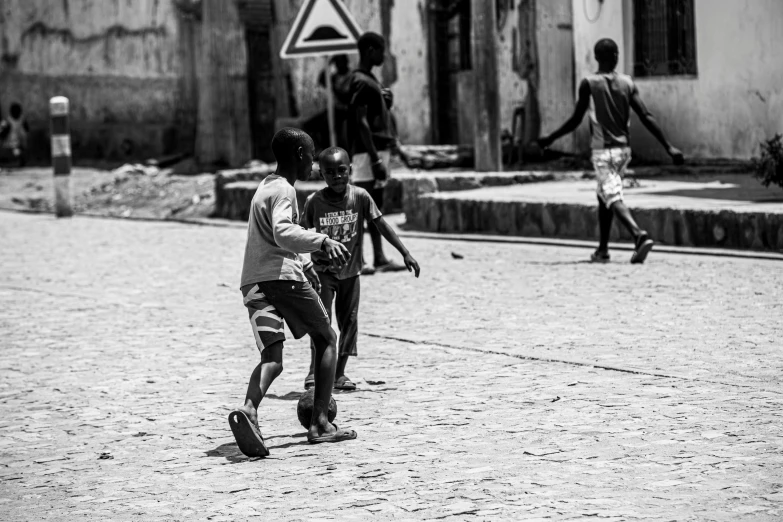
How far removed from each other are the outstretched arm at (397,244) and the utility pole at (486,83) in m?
9.91

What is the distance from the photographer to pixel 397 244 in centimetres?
642

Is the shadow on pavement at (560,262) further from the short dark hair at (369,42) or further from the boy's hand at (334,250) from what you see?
the boy's hand at (334,250)

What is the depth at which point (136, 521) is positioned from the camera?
4.80 m

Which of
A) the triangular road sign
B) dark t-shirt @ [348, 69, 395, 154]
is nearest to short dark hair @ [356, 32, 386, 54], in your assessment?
dark t-shirt @ [348, 69, 395, 154]

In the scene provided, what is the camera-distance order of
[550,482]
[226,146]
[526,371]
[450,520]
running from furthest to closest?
[226,146] < [526,371] < [550,482] < [450,520]

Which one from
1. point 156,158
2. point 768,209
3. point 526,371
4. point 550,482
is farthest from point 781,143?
point 156,158

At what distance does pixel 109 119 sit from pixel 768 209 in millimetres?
17414

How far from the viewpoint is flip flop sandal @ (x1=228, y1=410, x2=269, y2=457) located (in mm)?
5523

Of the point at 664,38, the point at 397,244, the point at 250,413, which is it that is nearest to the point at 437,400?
Result: the point at 397,244

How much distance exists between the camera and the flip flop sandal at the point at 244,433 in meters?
5.52

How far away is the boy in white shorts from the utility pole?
16.1 ft

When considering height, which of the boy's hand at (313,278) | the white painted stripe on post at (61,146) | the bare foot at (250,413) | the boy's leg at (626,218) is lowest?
the bare foot at (250,413)

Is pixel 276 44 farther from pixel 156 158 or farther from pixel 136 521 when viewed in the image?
pixel 136 521

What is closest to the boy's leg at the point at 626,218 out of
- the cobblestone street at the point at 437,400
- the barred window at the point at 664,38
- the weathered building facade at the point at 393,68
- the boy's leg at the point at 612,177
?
the boy's leg at the point at 612,177
